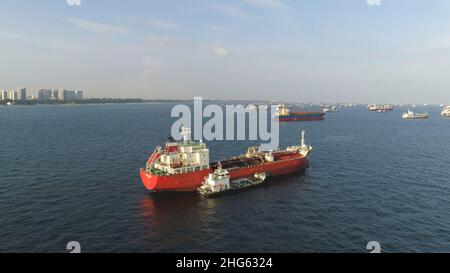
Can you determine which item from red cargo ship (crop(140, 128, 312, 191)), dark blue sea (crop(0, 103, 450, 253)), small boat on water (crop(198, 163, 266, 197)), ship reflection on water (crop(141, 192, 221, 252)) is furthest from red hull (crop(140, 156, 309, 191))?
dark blue sea (crop(0, 103, 450, 253))

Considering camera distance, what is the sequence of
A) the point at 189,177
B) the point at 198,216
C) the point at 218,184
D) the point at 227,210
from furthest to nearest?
the point at 189,177 < the point at 218,184 < the point at 227,210 < the point at 198,216

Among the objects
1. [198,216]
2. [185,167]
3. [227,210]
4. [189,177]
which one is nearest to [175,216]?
[198,216]

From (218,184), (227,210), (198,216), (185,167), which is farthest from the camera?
(185,167)

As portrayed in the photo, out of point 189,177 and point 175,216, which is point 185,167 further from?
point 175,216

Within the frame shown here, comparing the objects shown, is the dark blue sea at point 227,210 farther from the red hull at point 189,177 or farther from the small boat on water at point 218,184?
the red hull at point 189,177

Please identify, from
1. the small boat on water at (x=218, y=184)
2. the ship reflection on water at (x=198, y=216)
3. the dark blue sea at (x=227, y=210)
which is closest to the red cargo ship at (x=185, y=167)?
the small boat on water at (x=218, y=184)

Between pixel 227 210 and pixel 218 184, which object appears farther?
pixel 218 184

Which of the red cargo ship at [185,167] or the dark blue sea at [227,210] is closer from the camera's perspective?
the dark blue sea at [227,210]

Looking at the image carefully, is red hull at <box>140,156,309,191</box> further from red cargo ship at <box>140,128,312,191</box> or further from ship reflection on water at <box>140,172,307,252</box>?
ship reflection on water at <box>140,172,307,252</box>
